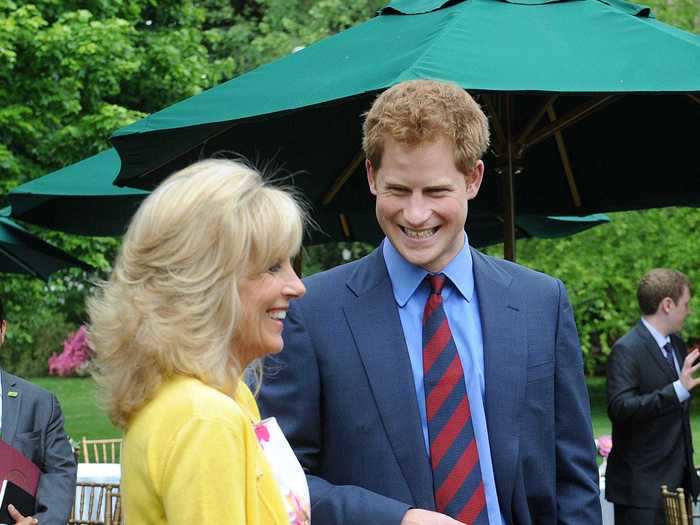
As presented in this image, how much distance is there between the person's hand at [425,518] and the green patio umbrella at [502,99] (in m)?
1.83

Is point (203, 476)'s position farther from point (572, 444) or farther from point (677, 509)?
point (677, 509)

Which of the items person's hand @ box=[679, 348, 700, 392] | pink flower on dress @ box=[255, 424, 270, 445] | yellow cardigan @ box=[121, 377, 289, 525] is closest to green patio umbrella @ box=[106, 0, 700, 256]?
person's hand @ box=[679, 348, 700, 392]

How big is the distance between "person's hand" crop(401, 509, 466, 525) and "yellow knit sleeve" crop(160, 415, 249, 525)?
85 cm

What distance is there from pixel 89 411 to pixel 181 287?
87.8 ft

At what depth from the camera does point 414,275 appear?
10.8 ft

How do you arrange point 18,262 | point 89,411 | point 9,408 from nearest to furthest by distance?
point 9,408, point 18,262, point 89,411

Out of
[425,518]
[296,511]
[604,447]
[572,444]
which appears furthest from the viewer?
[604,447]

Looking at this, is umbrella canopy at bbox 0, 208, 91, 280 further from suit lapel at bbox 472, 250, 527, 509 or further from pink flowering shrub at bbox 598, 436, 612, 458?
suit lapel at bbox 472, 250, 527, 509

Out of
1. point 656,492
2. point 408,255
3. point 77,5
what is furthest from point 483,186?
point 77,5

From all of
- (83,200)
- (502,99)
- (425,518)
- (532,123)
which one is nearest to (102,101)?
(83,200)

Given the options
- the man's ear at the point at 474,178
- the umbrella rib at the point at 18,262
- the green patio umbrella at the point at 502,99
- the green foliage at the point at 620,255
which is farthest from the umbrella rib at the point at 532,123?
the green foliage at the point at 620,255

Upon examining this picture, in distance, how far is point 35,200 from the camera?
7473 millimetres

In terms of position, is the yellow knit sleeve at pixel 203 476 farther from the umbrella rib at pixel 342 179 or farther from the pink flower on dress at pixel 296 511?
the umbrella rib at pixel 342 179

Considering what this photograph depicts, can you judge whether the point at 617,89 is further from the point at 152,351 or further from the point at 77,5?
the point at 77,5
